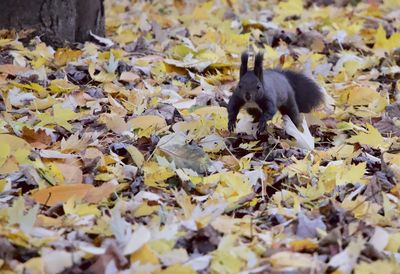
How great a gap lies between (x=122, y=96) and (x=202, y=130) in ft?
2.17

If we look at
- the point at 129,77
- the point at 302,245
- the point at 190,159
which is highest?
the point at 302,245

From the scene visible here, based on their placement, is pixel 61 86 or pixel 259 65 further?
pixel 61 86

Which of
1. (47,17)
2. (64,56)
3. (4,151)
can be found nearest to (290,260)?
(4,151)

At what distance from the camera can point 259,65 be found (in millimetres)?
3289

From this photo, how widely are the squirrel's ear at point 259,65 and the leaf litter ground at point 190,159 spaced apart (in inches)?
10.3

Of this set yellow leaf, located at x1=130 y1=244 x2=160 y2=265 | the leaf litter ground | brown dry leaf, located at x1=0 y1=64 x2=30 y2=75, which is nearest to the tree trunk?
the leaf litter ground

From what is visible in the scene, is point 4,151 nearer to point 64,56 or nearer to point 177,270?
point 177,270

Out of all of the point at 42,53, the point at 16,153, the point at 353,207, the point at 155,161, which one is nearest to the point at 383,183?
the point at 353,207

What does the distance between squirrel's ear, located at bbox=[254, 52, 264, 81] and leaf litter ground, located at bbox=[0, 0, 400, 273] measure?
262 millimetres

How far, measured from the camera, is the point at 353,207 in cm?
246

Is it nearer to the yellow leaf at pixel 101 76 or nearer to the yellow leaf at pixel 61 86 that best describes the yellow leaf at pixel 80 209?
the yellow leaf at pixel 61 86

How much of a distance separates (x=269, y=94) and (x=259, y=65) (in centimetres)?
15

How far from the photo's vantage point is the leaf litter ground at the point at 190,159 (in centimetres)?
211

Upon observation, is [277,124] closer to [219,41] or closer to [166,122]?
[166,122]
